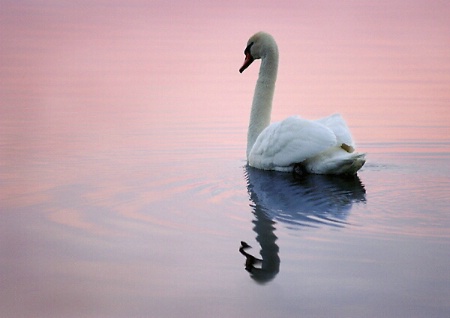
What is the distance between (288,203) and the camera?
8102mm

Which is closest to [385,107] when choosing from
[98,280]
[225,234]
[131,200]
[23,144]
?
[23,144]

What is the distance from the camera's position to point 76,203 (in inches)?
319

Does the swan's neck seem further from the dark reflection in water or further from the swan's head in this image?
the dark reflection in water

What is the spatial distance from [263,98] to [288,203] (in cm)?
355

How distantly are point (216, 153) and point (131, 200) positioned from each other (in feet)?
11.6

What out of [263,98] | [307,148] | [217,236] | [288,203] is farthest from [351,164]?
[217,236]

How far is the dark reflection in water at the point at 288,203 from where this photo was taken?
238 inches

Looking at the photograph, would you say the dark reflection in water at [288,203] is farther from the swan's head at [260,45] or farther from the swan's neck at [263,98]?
the swan's head at [260,45]

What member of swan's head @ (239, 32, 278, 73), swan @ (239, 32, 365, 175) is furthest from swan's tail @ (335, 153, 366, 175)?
swan's head @ (239, 32, 278, 73)

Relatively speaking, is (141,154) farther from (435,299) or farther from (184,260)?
(435,299)

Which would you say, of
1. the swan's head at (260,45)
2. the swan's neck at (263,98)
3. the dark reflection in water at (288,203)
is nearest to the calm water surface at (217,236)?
the dark reflection in water at (288,203)

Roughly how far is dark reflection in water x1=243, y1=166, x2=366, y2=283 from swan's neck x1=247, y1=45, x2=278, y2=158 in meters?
0.91

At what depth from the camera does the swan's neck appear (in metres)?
11.2

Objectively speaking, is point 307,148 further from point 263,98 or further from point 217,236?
point 217,236
